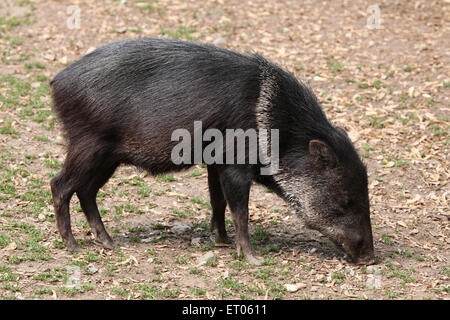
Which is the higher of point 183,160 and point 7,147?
point 183,160

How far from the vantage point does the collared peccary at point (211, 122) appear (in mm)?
6207

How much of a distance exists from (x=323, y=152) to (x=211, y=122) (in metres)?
1.07

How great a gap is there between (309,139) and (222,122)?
85cm

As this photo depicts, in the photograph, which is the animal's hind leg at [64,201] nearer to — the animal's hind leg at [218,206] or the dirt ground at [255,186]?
the dirt ground at [255,186]

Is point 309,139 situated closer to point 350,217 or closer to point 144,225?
point 350,217

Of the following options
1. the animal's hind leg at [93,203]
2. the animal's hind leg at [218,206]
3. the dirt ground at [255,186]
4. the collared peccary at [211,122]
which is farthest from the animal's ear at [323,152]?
the animal's hind leg at [93,203]

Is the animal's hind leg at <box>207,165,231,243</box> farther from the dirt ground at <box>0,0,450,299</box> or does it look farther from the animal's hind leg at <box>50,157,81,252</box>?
the animal's hind leg at <box>50,157,81,252</box>

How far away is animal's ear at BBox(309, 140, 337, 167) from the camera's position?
6.22 metres

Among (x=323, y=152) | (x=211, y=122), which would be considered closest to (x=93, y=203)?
(x=211, y=122)

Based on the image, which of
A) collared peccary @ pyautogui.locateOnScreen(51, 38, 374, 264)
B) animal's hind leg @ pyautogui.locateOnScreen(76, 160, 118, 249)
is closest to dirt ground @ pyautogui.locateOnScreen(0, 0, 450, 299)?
animal's hind leg @ pyautogui.locateOnScreen(76, 160, 118, 249)

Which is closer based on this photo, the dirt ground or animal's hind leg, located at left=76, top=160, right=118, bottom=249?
the dirt ground

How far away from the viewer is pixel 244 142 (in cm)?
620
